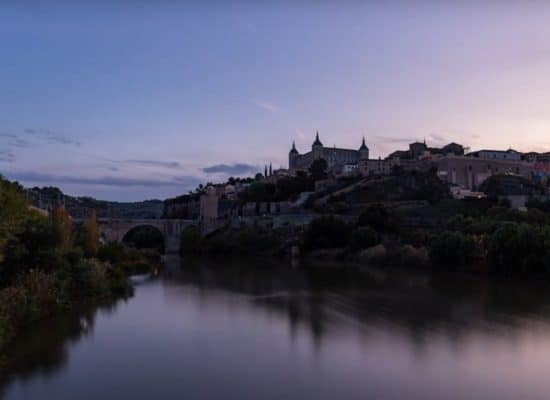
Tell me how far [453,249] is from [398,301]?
30.0ft

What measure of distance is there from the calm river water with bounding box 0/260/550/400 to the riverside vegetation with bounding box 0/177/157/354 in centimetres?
49

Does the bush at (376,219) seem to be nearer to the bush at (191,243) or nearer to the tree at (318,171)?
the bush at (191,243)

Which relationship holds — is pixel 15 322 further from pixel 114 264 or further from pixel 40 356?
pixel 114 264

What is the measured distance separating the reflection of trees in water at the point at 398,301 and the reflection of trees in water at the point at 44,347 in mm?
4625

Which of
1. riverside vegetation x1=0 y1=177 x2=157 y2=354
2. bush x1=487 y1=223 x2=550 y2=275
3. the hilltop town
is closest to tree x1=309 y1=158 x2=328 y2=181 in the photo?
the hilltop town

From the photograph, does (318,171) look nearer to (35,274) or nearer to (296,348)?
(35,274)

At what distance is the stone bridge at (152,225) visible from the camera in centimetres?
4422

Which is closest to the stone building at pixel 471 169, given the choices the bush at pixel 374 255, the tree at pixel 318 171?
the tree at pixel 318 171

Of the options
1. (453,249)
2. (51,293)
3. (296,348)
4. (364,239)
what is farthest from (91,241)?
(364,239)

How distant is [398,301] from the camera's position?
17.4m

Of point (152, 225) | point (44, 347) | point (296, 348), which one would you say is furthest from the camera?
point (152, 225)

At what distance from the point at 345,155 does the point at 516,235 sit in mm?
61391

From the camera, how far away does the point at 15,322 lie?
38.7ft

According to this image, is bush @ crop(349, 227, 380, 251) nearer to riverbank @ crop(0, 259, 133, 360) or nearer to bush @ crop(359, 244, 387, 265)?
bush @ crop(359, 244, 387, 265)
